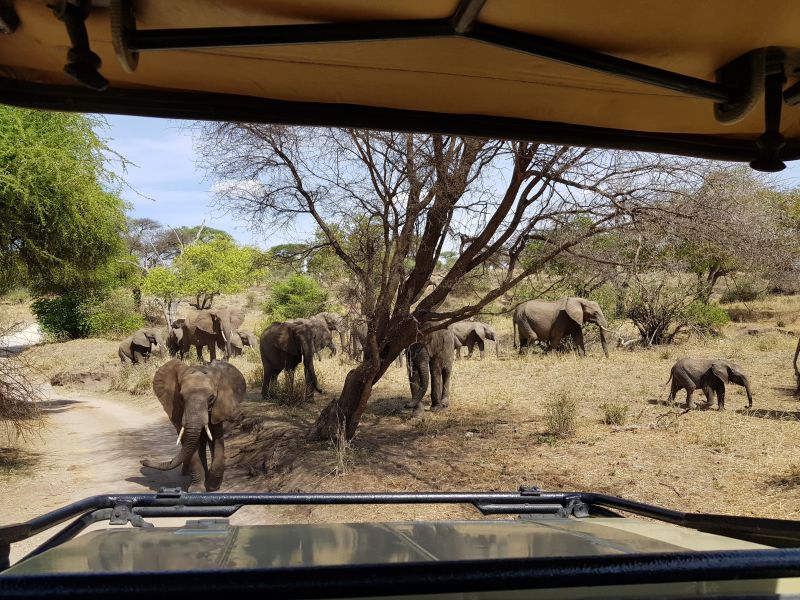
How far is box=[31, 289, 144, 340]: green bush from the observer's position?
2997 cm

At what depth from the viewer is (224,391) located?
8.35 m

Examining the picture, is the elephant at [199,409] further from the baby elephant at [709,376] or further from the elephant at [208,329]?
the elephant at [208,329]

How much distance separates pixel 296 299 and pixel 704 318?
54.1 feet

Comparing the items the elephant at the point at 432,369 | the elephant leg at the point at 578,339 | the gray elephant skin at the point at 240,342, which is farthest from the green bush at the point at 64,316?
the elephant at the point at 432,369

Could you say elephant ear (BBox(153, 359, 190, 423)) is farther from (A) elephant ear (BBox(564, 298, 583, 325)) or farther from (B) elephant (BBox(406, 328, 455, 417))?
(A) elephant ear (BBox(564, 298, 583, 325))

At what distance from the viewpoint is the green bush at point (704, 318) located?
21.2 m

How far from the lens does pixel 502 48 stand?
1763 millimetres

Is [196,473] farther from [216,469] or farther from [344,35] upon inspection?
[344,35]

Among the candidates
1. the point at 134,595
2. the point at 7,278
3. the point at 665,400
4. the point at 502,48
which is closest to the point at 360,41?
the point at 502,48

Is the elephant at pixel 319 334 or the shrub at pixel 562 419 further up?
the elephant at pixel 319 334

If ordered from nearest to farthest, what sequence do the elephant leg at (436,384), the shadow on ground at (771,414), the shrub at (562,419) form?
the shrub at (562,419) → the shadow on ground at (771,414) → the elephant leg at (436,384)

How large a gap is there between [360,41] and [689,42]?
91 centimetres

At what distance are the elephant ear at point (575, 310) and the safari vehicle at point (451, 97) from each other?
1897 centimetres

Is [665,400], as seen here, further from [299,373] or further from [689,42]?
[689,42]
